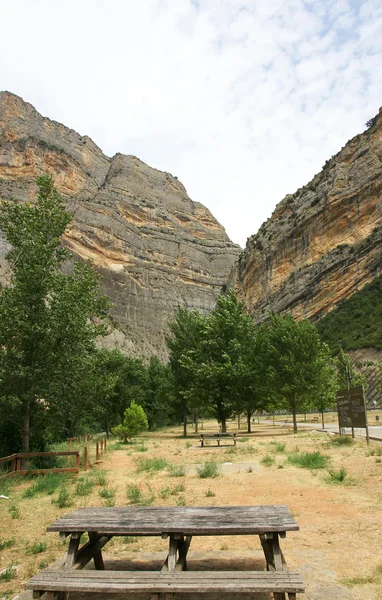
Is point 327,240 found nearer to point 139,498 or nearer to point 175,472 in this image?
point 175,472

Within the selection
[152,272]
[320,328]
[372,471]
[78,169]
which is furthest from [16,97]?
[372,471]

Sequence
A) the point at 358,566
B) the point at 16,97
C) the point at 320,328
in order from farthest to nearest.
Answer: the point at 16,97 → the point at 320,328 → the point at 358,566

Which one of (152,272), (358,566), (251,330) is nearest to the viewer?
(358,566)

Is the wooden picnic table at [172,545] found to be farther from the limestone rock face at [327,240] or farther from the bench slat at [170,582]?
the limestone rock face at [327,240]

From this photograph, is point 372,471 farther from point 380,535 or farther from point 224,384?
point 224,384

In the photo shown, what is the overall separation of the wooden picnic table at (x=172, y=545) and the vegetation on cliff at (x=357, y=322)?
47656 millimetres

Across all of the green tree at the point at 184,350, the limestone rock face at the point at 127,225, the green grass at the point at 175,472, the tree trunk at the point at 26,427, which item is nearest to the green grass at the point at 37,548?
the green grass at the point at 175,472

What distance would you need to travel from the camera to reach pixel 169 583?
10.6 feet

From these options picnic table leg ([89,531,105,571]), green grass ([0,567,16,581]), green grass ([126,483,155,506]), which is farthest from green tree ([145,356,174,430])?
picnic table leg ([89,531,105,571])

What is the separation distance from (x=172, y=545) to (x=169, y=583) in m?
0.53

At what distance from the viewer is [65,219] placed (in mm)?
15992

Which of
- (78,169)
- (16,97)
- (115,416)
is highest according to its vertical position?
(16,97)

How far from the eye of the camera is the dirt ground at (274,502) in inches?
171

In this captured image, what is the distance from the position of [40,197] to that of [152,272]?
93592 millimetres
